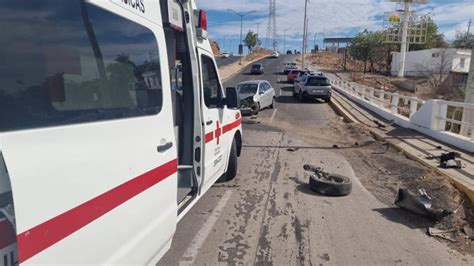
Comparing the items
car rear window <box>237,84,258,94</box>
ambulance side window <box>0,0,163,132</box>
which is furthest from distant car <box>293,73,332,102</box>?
ambulance side window <box>0,0,163,132</box>

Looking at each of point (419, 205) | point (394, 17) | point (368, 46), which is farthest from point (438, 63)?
point (419, 205)

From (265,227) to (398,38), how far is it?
77467 millimetres

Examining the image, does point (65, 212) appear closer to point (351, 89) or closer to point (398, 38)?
point (351, 89)

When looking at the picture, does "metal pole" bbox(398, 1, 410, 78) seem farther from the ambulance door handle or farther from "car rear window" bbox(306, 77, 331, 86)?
the ambulance door handle

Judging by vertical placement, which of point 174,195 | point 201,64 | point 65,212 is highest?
point 201,64

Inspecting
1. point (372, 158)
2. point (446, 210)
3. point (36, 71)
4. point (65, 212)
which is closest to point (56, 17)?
point (36, 71)

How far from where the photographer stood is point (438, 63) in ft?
203

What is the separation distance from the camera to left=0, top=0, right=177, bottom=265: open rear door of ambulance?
1.63 m

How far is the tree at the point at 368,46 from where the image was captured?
78500 millimetres

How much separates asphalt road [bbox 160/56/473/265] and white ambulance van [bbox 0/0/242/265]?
4.14 feet

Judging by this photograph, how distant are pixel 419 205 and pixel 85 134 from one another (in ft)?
15.4

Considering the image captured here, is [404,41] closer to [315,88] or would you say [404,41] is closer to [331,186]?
[315,88]

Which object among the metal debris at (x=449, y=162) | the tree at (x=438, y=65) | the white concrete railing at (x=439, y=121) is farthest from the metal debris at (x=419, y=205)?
the tree at (x=438, y=65)

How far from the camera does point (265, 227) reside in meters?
4.83
